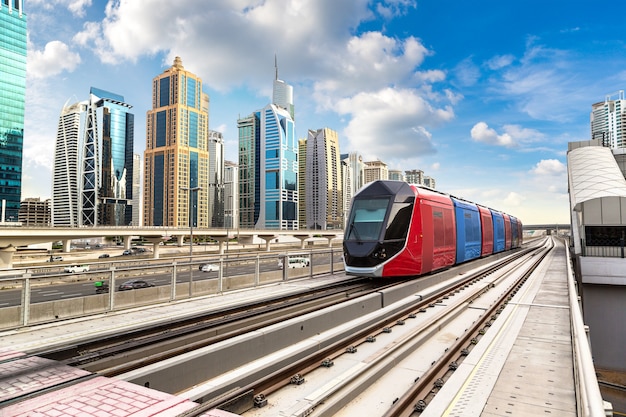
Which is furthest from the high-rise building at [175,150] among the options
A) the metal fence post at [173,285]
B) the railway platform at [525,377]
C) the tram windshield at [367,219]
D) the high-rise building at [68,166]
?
the railway platform at [525,377]

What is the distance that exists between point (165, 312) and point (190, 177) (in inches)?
7279

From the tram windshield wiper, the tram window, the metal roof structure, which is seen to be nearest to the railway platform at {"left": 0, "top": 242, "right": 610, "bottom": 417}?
the tram window

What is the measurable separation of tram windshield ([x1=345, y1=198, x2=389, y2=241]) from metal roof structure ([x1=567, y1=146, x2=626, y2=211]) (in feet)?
115

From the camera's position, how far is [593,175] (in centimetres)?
5212

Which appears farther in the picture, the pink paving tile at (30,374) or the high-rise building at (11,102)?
the high-rise building at (11,102)

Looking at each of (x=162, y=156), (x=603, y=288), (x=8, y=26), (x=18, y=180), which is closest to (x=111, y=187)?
(x=162, y=156)

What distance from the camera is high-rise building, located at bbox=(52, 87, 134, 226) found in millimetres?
166500

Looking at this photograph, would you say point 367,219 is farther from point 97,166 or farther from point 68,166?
point 68,166

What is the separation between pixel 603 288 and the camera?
102ft

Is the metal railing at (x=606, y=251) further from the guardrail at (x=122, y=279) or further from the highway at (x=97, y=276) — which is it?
the highway at (x=97, y=276)

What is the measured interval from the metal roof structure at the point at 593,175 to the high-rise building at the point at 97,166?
16805 cm

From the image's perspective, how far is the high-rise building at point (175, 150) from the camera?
18012cm

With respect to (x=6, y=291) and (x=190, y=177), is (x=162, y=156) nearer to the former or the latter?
(x=190, y=177)

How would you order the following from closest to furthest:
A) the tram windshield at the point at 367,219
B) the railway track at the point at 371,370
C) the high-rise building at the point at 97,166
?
the railway track at the point at 371,370, the tram windshield at the point at 367,219, the high-rise building at the point at 97,166
